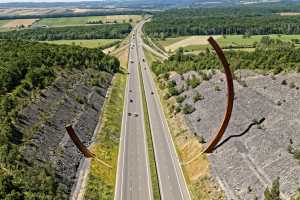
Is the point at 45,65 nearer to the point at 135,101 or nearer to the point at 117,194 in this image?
the point at 135,101

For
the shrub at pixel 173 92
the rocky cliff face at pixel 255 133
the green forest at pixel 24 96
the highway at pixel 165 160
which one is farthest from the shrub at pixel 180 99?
the green forest at pixel 24 96

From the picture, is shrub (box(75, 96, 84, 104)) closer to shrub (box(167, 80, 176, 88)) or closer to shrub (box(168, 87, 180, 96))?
shrub (box(168, 87, 180, 96))

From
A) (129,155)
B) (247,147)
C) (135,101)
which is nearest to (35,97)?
(129,155)

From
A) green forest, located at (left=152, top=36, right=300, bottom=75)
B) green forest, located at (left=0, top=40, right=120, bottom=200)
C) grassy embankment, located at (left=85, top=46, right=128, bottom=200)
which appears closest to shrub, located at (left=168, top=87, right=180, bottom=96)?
grassy embankment, located at (left=85, top=46, right=128, bottom=200)

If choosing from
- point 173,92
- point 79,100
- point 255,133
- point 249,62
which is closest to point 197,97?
point 173,92

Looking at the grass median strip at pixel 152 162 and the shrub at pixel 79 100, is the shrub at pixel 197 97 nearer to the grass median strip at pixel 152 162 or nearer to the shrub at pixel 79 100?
the grass median strip at pixel 152 162

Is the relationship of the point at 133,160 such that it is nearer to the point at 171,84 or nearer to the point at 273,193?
the point at 273,193
